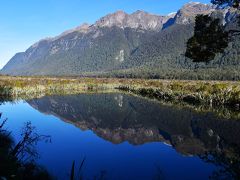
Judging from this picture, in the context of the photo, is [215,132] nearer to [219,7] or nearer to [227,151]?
[227,151]

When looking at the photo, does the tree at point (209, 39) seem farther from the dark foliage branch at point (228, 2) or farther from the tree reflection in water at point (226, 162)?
the tree reflection in water at point (226, 162)

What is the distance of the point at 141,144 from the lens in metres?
21.2

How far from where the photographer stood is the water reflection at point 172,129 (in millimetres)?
17781

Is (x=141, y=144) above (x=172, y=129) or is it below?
above

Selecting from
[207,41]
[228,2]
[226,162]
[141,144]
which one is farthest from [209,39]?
[226,162]

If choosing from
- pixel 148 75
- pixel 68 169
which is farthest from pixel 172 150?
pixel 148 75

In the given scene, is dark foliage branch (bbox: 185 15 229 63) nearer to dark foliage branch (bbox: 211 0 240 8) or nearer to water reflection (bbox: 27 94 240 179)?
dark foliage branch (bbox: 211 0 240 8)

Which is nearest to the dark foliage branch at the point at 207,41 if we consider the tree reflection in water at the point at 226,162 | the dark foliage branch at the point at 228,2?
the dark foliage branch at the point at 228,2

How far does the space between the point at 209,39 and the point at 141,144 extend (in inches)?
268

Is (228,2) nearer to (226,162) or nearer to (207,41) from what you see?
(207,41)

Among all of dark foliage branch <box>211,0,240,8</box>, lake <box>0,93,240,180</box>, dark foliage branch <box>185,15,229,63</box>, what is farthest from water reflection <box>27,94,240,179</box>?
dark foliage branch <box>211,0,240,8</box>

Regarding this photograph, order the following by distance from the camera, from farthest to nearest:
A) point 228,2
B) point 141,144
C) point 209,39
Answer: point 141,144
point 209,39
point 228,2

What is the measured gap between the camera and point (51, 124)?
3017 cm

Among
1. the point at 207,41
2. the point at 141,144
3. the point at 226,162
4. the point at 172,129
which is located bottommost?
the point at 172,129
